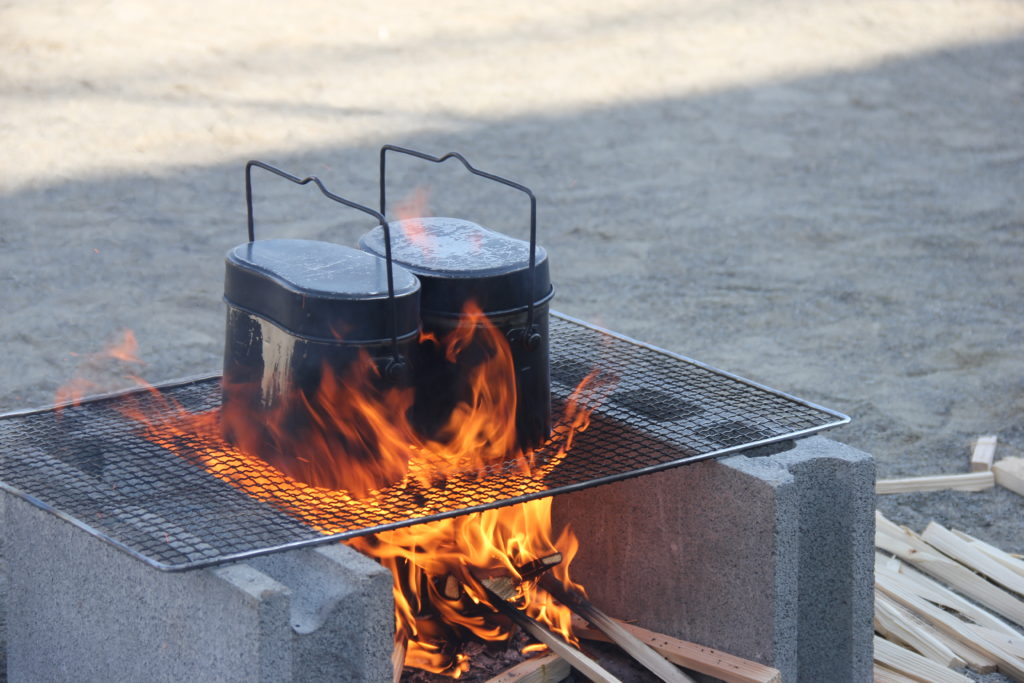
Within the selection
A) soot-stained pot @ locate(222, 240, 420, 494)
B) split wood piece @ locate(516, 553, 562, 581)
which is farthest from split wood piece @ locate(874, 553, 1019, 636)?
soot-stained pot @ locate(222, 240, 420, 494)

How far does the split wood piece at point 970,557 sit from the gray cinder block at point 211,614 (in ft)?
7.46

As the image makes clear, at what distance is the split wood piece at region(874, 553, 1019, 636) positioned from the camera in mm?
3885

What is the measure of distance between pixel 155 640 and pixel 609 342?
62.6 inches

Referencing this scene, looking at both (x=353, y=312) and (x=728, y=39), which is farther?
(x=728, y=39)

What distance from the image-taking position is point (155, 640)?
103 inches

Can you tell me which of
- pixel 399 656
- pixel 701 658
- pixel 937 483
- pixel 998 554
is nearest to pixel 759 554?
pixel 701 658

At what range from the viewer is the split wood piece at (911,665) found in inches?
137

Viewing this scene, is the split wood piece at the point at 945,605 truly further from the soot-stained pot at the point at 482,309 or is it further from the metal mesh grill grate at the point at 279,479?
the soot-stained pot at the point at 482,309

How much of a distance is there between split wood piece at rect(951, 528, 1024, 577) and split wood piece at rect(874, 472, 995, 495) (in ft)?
0.95

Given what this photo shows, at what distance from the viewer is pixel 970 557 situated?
4.16 meters

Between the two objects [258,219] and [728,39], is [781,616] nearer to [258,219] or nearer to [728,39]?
[258,219]

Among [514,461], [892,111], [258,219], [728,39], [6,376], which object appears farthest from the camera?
[728,39]

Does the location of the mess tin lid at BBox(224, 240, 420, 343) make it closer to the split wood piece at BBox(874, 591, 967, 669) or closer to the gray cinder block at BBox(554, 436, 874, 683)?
the gray cinder block at BBox(554, 436, 874, 683)

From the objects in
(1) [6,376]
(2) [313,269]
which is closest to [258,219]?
(1) [6,376]
